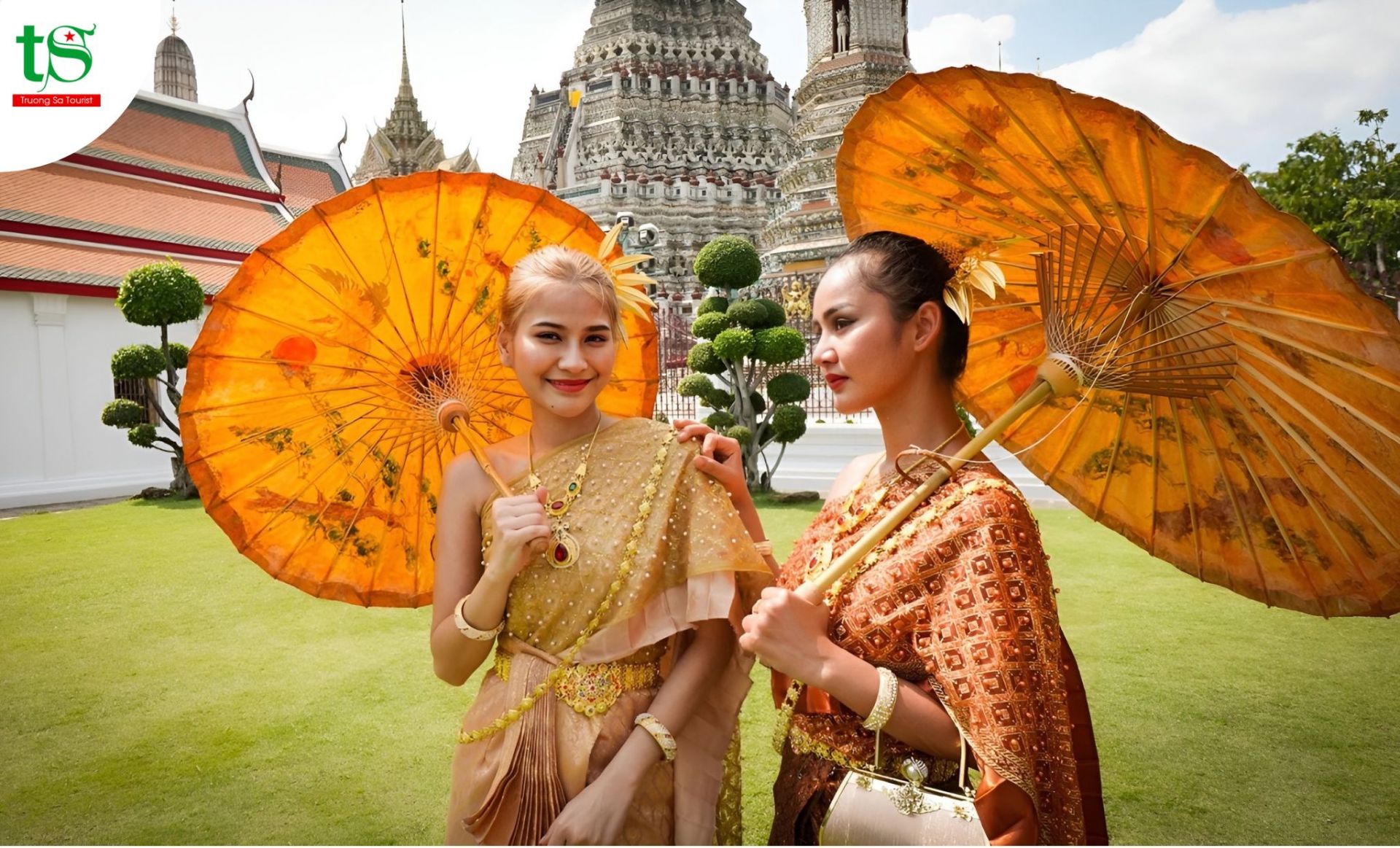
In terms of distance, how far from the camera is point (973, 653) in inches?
54.7

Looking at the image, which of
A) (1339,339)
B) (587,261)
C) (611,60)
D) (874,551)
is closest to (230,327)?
(587,261)

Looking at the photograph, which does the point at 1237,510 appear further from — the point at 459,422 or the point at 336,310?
the point at 336,310

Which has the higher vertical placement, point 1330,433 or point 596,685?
point 1330,433

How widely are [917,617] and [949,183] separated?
934 mm

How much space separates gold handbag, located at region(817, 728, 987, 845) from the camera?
1.36m

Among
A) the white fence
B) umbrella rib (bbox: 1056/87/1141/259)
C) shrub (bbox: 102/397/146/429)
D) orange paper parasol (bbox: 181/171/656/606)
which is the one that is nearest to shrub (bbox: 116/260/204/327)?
shrub (bbox: 102/397/146/429)

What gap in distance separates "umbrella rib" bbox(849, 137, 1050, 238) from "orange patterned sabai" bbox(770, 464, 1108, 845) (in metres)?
0.57

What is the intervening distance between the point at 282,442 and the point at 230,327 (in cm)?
29

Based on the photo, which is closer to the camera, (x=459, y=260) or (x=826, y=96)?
(x=459, y=260)

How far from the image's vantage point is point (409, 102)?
34.0m

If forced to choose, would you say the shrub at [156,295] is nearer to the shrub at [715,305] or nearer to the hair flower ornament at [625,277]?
the shrub at [715,305]

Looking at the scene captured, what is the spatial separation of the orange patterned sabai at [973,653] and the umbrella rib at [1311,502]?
554mm

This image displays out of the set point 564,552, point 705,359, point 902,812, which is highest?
point 705,359

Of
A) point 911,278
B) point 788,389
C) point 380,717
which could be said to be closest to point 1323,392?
point 911,278
